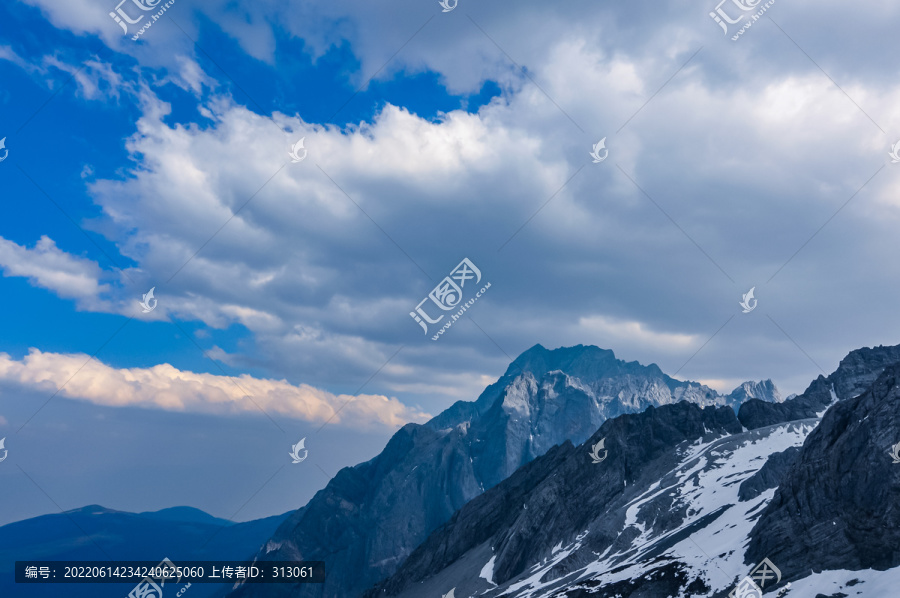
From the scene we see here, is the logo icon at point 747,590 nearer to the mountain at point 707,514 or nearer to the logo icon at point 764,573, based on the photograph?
the logo icon at point 764,573

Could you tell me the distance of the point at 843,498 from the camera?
69438mm

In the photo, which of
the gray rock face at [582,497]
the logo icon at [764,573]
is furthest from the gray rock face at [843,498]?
the gray rock face at [582,497]

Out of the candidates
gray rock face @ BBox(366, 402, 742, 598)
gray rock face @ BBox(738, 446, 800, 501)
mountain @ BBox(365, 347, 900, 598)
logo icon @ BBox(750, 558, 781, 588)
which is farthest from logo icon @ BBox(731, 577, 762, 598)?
gray rock face @ BBox(366, 402, 742, 598)

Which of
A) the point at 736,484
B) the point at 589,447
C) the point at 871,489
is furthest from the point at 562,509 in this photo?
the point at 871,489

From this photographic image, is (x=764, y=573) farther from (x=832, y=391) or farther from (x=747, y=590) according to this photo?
(x=832, y=391)

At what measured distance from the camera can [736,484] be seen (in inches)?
4400

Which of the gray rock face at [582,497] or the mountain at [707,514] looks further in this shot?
the gray rock face at [582,497]

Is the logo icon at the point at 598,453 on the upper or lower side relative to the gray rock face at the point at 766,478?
upper

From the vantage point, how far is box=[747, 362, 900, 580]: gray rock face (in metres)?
62.7

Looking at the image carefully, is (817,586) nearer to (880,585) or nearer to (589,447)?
(880,585)

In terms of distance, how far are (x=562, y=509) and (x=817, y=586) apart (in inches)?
3974

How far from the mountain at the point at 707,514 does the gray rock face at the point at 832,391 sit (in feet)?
1.86

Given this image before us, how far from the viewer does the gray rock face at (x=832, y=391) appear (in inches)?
6900

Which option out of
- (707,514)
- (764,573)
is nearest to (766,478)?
(707,514)
